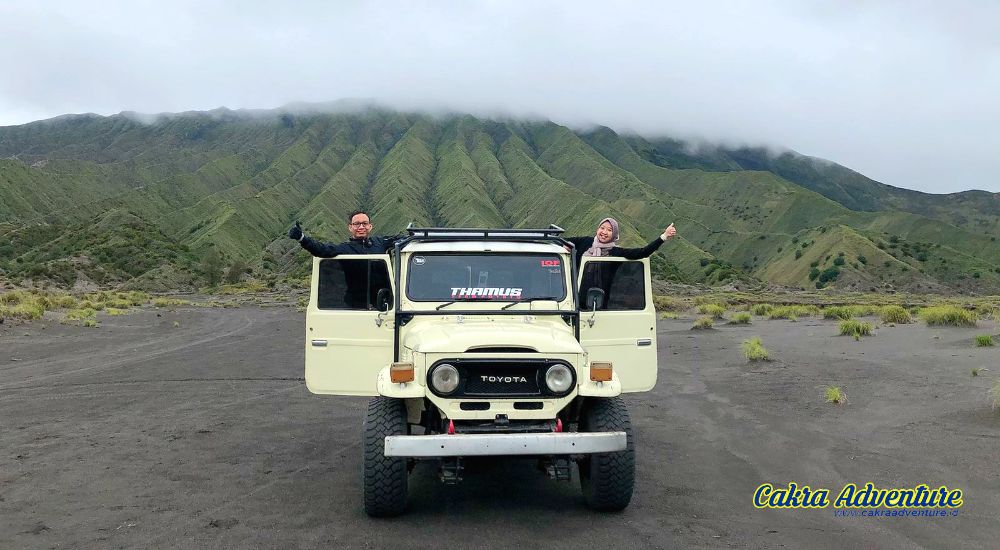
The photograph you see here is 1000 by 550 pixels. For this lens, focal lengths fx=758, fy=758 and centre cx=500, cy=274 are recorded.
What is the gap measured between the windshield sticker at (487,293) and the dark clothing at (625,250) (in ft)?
2.47

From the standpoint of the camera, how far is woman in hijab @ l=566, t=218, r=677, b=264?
7.90 m

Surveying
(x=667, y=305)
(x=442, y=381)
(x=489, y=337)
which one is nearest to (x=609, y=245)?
(x=489, y=337)

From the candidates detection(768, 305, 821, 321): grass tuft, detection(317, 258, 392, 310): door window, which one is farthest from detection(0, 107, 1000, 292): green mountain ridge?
detection(317, 258, 392, 310): door window

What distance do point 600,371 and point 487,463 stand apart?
229cm

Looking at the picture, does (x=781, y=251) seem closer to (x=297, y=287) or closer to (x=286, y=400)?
(x=297, y=287)

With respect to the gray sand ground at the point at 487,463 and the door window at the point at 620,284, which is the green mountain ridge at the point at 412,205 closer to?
the gray sand ground at the point at 487,463

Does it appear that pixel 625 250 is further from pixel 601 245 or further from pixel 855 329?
pixel 855 329

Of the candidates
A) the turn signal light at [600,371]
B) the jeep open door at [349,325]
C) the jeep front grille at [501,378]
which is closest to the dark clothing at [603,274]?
the turn signal light at [600,371]

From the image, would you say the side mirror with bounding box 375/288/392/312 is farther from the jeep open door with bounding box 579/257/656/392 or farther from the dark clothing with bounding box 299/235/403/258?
the jeep open door with bounding box 579/257/656/392

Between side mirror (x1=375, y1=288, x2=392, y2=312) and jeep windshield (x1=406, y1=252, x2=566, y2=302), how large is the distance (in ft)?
0.84

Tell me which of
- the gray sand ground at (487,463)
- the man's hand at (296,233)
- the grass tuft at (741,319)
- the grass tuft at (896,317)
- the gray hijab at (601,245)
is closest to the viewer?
the gray sand ground at (487,463)

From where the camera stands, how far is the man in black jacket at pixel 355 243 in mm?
7383

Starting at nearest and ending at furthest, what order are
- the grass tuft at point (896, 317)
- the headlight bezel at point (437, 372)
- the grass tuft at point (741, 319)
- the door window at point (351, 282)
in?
1. the headlight bezel at point (437, 372)
2. the door window at point (351, 282)
3. the grass tuft at point (896, 317)
4. the grass tuft at point (741, 319)

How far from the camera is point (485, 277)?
7469mm
